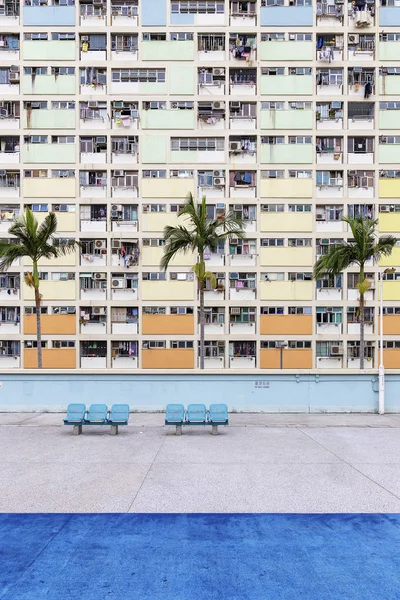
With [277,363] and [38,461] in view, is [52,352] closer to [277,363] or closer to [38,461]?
[277,363]

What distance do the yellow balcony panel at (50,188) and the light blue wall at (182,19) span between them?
1281 centimetres

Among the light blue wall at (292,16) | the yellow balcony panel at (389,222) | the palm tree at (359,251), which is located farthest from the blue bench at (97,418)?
the light blue wall at (292,16)

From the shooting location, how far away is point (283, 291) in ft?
98.9

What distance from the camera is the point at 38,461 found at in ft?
41.5

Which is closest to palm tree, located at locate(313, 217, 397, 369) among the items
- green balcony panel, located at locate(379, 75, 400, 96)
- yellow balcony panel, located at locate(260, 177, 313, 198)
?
yellow balcony panel, located at locate(260, 177, 313, 198)

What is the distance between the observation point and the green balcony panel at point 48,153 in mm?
30031

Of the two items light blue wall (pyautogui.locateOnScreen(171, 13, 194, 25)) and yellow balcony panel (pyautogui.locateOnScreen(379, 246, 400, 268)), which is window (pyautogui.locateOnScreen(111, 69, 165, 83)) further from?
yellow balcony panel (pyautogui.locateOnScreen(379, 246, 400, 268))

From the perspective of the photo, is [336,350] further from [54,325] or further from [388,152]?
[54,325]

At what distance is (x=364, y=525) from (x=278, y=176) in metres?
25.2

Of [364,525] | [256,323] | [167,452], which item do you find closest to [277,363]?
[256,323]

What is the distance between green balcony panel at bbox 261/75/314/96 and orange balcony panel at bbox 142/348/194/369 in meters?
18.5

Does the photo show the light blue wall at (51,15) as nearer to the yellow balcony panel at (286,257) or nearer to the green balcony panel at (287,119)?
the green balcony panel at (287,119)

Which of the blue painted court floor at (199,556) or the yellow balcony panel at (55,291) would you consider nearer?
the blue painted court floor at (199,556)

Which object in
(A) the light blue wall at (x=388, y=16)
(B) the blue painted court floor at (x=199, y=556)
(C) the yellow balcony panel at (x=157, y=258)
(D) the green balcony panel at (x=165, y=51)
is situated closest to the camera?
(B) the blue painted court floor at (x=199, y=556)
